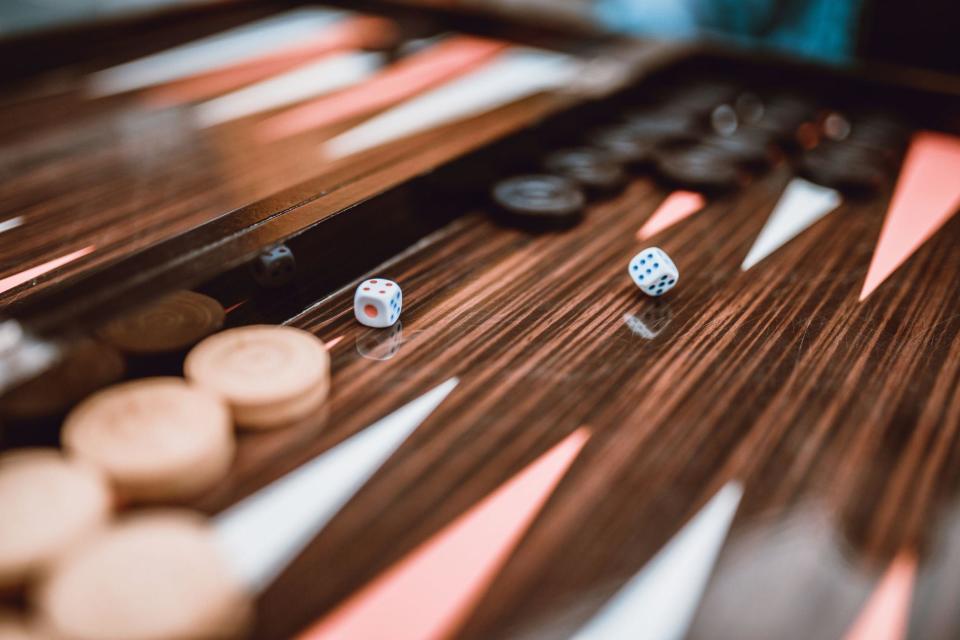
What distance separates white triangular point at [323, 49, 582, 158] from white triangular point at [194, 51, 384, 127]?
1.42 ft

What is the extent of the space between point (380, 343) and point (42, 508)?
0.80 meters

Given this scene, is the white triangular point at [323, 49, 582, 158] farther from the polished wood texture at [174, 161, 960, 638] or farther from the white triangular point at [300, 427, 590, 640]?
the white triangular point at [300, 427, 590, 640]

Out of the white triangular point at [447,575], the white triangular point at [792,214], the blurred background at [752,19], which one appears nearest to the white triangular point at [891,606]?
the white triangular point at [447,575]

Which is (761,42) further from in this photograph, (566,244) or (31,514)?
(31,514)

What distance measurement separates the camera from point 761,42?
17.7 feet

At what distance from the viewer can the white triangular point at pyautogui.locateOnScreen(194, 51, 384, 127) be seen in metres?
3.20

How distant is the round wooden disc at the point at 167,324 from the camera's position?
1.50m

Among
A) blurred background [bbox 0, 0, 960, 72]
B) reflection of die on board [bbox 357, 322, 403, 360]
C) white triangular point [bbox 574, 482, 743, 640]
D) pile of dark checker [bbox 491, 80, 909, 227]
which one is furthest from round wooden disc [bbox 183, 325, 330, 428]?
blurred background [bbox 0, 0, 960, 72]

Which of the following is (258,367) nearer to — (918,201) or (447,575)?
(447,575)

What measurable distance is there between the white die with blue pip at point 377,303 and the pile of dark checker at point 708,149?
2.20ft

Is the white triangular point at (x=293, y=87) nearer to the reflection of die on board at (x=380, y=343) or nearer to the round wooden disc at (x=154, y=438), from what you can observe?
the reflection of die on board at (x=380, y=343)

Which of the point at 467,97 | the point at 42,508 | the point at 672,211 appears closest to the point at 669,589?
the point at 42,508

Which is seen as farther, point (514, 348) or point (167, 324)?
point (514, 348)

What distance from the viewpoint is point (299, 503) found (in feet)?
4.59
